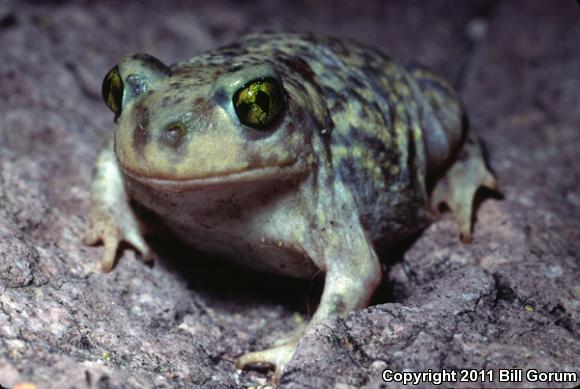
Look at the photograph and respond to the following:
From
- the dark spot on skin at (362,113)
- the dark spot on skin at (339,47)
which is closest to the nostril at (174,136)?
the dark spot on skin at (362,113)

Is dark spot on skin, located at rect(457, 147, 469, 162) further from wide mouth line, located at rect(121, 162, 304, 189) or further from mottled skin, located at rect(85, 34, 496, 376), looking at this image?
wide mouth line, located at rect(121, 162, 304, 189)

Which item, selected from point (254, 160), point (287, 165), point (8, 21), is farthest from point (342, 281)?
point (8, 21)

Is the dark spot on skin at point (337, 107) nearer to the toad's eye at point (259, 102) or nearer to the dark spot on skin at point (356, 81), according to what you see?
the dark spot on skin at point (356, 81)

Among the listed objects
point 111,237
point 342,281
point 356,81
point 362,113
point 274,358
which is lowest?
point 274,358

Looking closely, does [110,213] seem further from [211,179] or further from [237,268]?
[211,179]

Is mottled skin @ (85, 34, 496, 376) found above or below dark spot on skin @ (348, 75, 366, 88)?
below

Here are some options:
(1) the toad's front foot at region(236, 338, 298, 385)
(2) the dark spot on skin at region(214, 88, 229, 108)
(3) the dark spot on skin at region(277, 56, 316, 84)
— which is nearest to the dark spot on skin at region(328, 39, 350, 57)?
(3) the dark spot on skin at region(277, 56, 316, 84)
